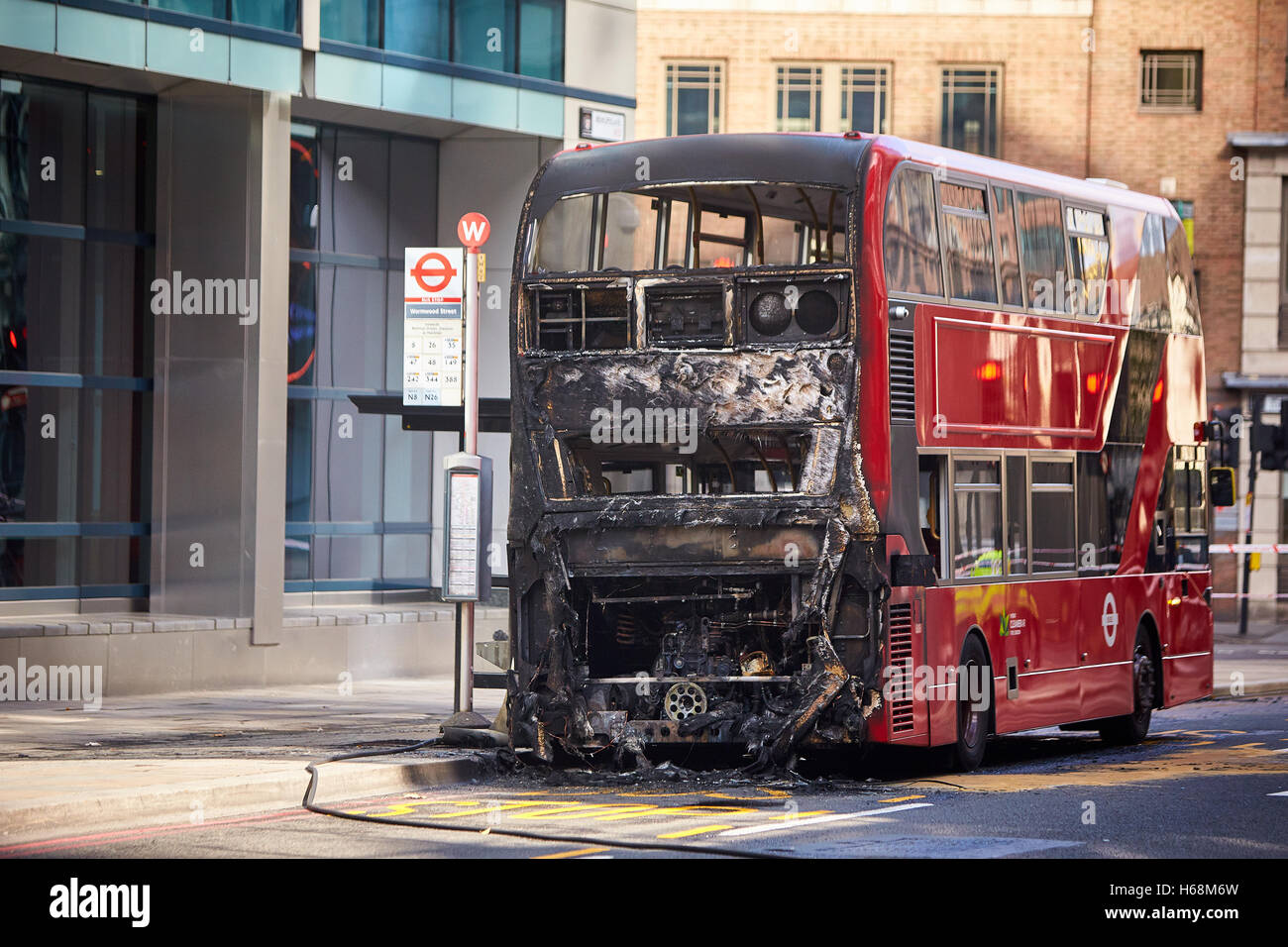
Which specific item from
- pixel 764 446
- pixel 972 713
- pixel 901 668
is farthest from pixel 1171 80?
pixel 901 668

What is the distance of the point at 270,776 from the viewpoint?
1306cm

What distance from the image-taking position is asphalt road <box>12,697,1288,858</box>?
10.8m

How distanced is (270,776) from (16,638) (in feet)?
23.1

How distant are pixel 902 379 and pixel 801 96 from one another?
95.7 feet

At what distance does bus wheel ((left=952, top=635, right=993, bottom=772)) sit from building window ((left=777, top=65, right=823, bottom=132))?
28147 millimetres

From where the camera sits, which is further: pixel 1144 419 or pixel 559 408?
pixel 1144 419

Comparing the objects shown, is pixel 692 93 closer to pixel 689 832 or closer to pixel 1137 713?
pixel 1137 713

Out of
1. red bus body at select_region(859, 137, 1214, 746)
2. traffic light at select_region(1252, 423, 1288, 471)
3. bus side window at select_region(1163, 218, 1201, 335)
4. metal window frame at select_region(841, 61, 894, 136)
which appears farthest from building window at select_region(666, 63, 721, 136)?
red bus body at select_region(859, 137, 1214, 746)

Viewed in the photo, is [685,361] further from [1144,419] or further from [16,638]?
[16,638]

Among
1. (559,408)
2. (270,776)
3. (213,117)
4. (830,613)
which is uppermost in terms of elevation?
(213,117)

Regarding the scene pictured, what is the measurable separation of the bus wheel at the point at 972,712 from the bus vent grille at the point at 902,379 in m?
1.92

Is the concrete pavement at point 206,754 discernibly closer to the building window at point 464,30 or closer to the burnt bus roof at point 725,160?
the burnt bus roof at point 725,160
